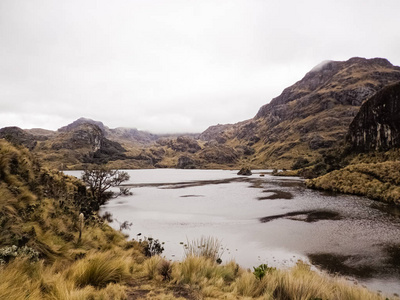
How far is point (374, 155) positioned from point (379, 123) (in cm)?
1053

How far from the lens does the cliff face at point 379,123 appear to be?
56.8 meters

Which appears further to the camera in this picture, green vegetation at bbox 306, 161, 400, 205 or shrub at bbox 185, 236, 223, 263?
green vegetation at bbox 306, 161, 400, 205

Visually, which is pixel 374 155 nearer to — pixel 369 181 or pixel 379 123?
pixel 379 123

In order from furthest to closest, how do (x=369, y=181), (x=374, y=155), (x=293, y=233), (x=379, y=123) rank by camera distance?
(x=379, y=123) < (x=374, y=155) < (x=369, y=181) < (x=293, y=233)

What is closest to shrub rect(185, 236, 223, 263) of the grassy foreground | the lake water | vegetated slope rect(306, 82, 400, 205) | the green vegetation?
the grassy foreground

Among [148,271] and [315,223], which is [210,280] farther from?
[315,223]

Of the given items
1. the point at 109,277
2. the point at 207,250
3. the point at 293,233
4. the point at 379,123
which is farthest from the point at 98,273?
the point at 379,123

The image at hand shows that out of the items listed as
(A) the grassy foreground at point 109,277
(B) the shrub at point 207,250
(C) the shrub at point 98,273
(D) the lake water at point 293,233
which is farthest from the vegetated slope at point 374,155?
(C) the shrub at point 98,273

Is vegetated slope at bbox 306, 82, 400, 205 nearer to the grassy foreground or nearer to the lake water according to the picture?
the lake water

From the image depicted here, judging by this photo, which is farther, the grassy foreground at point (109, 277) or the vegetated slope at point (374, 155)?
the vegetated slope at point (374, 155)

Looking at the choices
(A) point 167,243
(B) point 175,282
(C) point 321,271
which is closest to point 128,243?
(A) point 167,243

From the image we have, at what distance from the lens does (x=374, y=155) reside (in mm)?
58250

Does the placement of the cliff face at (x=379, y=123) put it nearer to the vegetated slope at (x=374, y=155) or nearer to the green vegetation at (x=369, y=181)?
the vegetated slope at (x=374, y=155)

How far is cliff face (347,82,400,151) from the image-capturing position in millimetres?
56844
